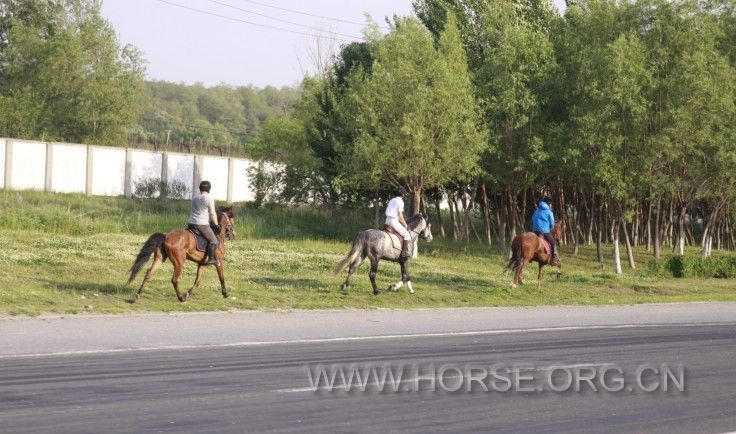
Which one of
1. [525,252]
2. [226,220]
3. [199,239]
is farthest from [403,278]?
[199,239]

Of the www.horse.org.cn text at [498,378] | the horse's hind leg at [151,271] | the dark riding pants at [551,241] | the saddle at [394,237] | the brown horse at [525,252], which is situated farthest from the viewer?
the dark riding pants at [551,241]

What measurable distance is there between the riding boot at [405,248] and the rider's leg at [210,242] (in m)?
5.68

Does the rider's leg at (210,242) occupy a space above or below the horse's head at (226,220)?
below

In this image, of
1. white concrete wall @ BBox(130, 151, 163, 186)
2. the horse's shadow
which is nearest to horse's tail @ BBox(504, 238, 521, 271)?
the horse's shadow

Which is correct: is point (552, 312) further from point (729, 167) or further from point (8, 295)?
point (729, 167)

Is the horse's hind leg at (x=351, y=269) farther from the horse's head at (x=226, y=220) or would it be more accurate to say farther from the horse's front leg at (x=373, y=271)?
the horse's head at (x=226, y=220)

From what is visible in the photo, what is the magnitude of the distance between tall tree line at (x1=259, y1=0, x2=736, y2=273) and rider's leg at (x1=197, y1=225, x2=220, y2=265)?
20236 millimetres

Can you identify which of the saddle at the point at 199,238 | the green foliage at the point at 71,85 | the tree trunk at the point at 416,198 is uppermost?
the green foliage at the point at 71,85

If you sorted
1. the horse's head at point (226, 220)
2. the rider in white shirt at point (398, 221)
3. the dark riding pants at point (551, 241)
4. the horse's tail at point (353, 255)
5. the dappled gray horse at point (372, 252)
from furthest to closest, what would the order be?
the dark riding pants at point (551, 241)
the rider in white shirt at point (398, 221)
the dappled gray horse at point (372, 252)
the horse's tail at point (353, 255)
the horse's head at point (226, 220)

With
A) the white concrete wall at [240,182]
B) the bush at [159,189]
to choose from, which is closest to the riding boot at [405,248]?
the bush at [159,189]

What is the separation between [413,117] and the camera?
A: 45406mm

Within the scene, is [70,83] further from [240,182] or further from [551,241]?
[551,241]

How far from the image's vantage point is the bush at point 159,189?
6153cm

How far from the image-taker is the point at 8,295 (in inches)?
943
